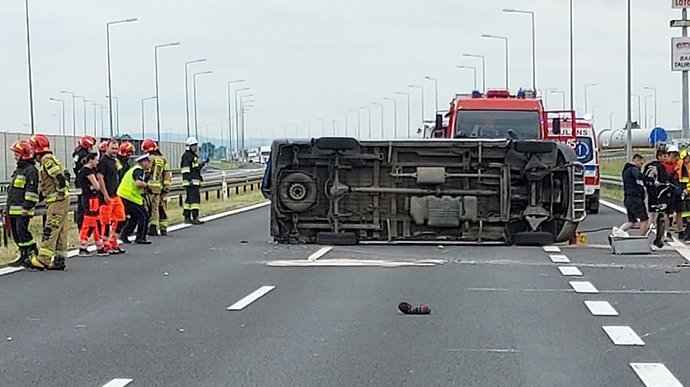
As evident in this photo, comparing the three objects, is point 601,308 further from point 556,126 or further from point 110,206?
point 556,126

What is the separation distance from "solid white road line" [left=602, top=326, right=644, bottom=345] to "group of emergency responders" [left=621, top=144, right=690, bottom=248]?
379 inches

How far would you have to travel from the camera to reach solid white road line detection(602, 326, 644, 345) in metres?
10.0

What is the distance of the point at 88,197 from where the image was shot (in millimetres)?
18172

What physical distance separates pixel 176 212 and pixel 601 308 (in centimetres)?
2066

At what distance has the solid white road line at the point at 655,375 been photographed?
27.2 feet

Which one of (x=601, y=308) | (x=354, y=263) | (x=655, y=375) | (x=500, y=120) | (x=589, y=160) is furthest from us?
(x=589, y=160)

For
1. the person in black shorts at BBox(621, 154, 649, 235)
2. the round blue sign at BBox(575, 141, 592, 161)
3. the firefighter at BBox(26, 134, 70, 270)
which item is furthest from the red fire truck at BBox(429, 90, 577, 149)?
the firefighter at BBox(26, 134, 70, 270)

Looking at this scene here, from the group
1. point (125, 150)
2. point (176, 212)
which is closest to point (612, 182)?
point (176, 212)

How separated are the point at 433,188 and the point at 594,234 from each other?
521 cm

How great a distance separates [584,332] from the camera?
1060 centimetres

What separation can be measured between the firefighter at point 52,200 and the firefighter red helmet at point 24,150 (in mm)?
52

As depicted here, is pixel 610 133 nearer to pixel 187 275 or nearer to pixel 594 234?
pixel 594 234

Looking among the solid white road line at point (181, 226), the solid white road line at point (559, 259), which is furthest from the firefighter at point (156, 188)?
the solid white road line at point (559, 259)

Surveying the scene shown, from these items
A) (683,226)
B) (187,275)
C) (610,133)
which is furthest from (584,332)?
(610,133)
